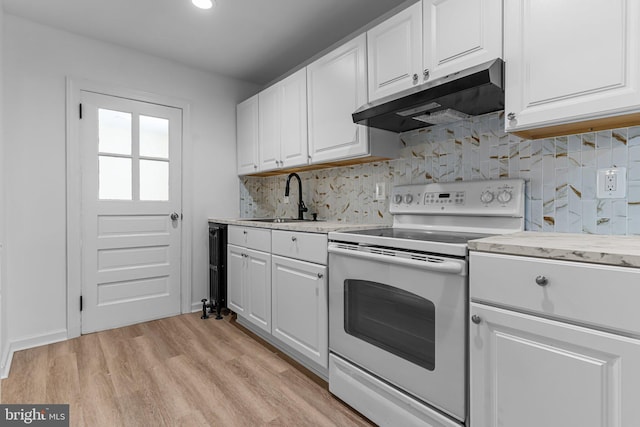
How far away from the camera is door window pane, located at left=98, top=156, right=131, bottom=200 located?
8.92 feet

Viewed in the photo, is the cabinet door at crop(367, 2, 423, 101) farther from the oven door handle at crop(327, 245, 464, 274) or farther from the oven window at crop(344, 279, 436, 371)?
the oven window at crop(344, 279, 436, 371)

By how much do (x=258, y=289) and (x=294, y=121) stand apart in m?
1.32

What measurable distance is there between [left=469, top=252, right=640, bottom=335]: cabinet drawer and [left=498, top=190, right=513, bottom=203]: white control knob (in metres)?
0.60

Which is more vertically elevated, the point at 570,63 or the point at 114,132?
the point at 114,132

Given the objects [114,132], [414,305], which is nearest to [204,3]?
[114,132]

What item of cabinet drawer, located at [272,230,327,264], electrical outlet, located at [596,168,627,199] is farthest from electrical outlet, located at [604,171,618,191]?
cabinet drawer, located at [272,230,327,264]

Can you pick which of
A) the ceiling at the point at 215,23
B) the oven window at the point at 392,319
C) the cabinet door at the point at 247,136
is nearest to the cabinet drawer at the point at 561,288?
the oven window at the point at 392,319

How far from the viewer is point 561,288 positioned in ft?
3.17

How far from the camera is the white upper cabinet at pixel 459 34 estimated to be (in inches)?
55.1

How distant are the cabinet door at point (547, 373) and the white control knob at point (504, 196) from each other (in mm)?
689

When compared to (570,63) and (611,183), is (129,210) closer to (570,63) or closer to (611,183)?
(570,63)

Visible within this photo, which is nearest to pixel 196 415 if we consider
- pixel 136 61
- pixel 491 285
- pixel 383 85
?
pixel 491 285

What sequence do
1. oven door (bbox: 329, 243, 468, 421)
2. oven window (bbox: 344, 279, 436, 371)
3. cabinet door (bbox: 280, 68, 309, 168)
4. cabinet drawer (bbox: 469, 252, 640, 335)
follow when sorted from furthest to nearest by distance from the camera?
cabinet door (bbox: 280, 68, 309, 168)
oven window (bbox: 344, 279, 436, 371)
oven door (bbox: 329, 243, 468, 421)
cabinet drawer (bbox: 469, 252, 640, 335)

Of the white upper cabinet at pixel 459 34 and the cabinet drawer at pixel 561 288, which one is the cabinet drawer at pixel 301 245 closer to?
the cabinet drawer at pixel 561 288
